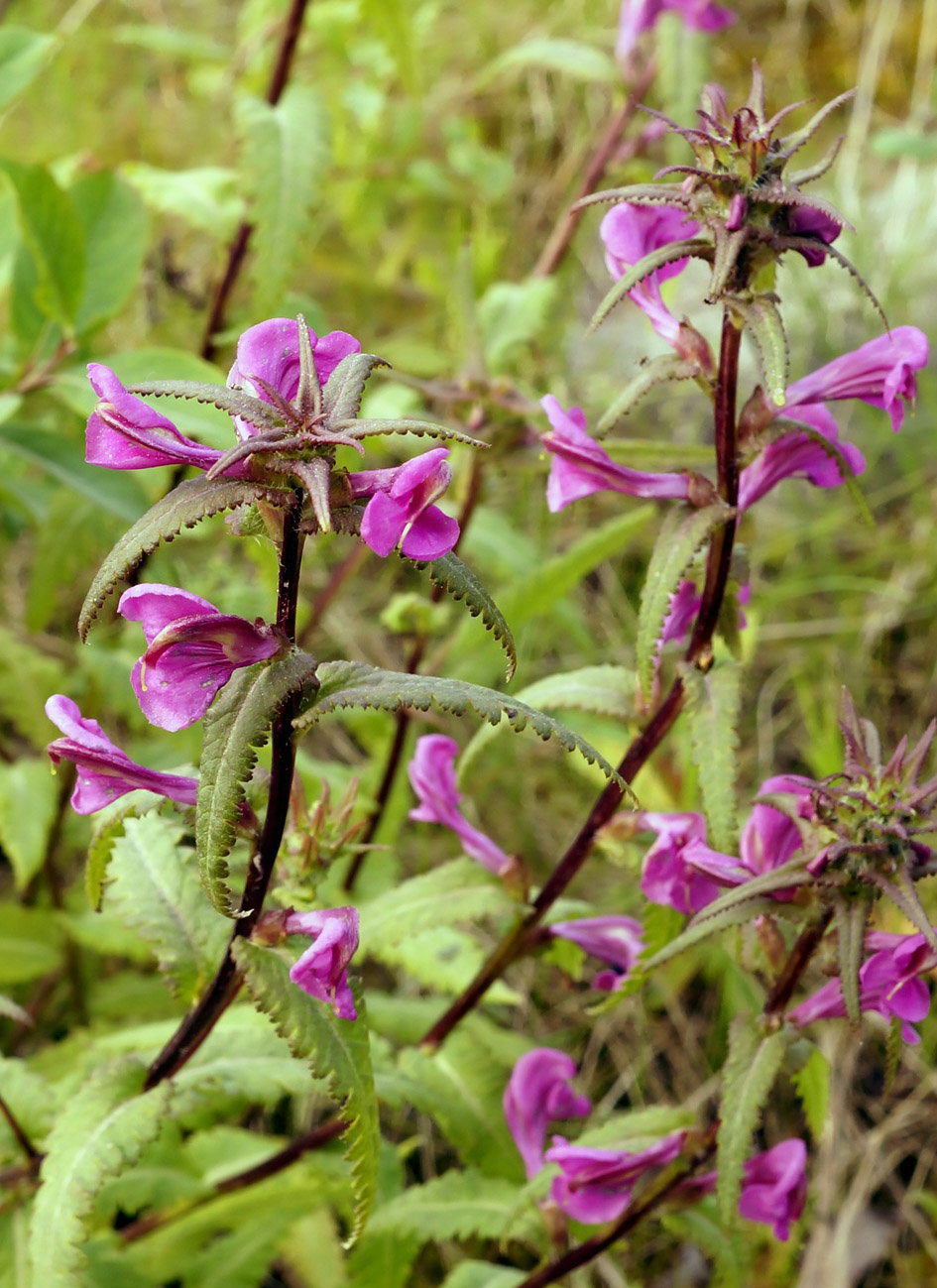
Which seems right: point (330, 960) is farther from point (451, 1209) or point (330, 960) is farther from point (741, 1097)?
point (451, 1209)

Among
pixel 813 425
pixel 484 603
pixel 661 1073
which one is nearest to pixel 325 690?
pixel 484 603

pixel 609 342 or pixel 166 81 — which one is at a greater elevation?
pixel 166 81

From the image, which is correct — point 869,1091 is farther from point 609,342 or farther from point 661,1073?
point 609,342

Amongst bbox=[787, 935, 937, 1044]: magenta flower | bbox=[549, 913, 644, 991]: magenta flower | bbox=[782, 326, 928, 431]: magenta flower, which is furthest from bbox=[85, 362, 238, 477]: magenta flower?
bbox=[549, 913, 644, 991]: magenta flower

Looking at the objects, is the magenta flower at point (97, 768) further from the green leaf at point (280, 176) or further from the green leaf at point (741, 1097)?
the green leaf at point (280, 176)

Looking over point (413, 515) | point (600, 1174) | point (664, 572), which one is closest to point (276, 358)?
point (413, 515)

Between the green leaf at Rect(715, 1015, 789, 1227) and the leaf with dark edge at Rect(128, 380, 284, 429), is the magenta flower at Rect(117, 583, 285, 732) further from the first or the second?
the green leaf at Rect(715, 1015, 789, 1227)

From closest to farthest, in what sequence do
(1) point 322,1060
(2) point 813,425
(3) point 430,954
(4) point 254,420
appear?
(4) point 254,420 < (1) point 322,1060 < (2) point 813,425 < (3) point 430,954
